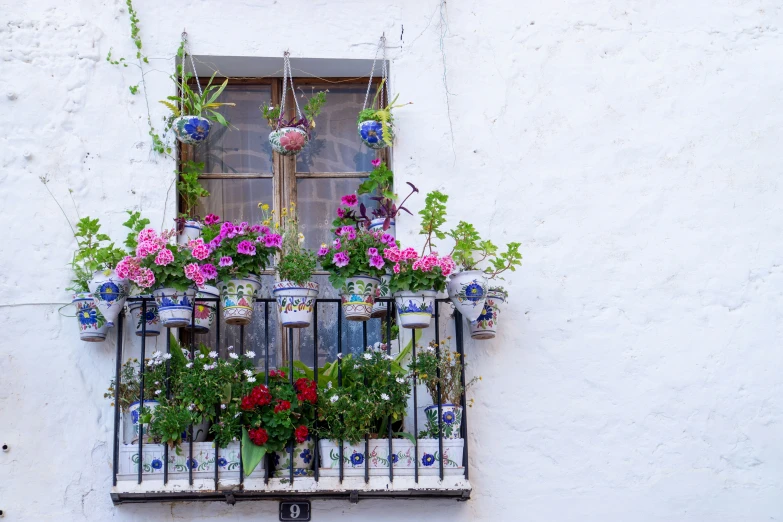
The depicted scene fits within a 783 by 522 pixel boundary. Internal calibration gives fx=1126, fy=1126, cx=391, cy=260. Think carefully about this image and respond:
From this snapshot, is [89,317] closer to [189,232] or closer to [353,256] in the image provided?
[189,232]

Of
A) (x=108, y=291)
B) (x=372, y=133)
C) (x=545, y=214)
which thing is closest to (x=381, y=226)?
(x=372, y=133)

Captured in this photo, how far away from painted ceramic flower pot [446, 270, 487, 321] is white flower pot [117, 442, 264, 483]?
1160mm

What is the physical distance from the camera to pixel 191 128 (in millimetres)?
5395

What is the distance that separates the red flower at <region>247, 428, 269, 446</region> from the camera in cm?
468

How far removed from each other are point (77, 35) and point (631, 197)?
2.86m

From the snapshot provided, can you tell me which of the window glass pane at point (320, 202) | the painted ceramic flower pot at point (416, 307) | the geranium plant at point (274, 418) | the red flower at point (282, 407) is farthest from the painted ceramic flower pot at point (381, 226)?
the red flower at point (282, 407)

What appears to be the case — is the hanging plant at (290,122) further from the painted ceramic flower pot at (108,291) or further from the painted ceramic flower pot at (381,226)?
the painted ceramic flower pot at (108,291)

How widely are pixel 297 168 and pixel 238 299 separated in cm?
107

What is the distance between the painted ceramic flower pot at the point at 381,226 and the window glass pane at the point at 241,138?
2.36ft

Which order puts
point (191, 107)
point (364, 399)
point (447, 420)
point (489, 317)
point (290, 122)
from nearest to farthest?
point (364, 399)
point (447, 420)
point (489, 317)
point (191, 107)
point (290, 122)

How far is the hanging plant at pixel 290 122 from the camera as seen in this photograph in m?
5.47

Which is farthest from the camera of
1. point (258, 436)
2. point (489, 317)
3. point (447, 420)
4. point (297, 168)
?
point (297, 168)

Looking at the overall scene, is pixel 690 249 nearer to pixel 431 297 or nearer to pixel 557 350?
pixel 557 350

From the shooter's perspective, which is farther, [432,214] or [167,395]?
[432,214]
